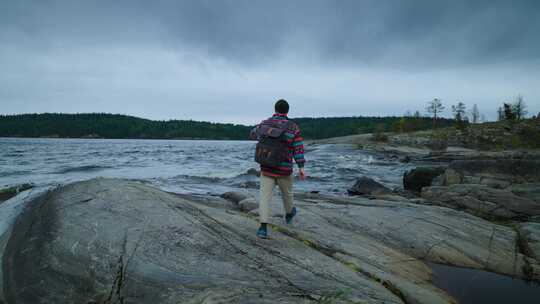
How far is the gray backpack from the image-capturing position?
502 centimetres

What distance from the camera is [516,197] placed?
9602 mm

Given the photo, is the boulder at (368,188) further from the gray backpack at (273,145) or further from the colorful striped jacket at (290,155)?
the gray backpack at (273,145)

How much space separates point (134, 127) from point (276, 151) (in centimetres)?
16052

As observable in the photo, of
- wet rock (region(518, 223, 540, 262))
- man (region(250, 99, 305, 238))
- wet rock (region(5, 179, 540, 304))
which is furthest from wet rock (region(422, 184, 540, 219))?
man (region(250, 99, 305, 238))

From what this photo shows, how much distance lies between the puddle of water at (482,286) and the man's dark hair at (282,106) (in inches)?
153

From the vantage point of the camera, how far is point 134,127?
148500 millimetres

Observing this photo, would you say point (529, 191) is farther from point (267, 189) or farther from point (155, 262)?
point (155, 262)

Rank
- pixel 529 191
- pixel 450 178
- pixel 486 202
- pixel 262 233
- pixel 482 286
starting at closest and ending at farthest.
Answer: pixel 482 286, pixel 262 233, pixel 486 202, pixel 529 191, pixel 450 178

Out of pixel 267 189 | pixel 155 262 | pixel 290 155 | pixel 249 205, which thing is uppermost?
pixel 290 155

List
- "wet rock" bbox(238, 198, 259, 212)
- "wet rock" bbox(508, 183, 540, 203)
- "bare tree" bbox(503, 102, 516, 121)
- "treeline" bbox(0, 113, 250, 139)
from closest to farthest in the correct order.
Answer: "wet rock" bbox(238, 198, 259, 212), "wet rock" bbox(508, 183, 540, 203), "bare tree" bbox(503, 102, 516, 121), "treeline" bbox(0, 113, 250, 139)

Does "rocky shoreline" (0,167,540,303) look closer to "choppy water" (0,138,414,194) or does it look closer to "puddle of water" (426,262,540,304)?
"puddle of water" (426,262,540,304)

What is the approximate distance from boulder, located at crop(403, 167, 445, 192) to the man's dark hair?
13.3m

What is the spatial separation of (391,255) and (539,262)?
9.78 ft

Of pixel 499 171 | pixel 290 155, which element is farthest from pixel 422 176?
pixel 290 155
